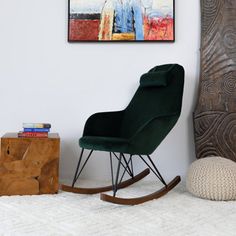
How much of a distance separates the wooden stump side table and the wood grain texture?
47.0 inches

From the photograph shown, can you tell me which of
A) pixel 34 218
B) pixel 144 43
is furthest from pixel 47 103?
pixel 34 218

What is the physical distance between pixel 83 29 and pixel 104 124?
891 mm

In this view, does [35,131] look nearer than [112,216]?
No

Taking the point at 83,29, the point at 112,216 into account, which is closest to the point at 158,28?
the point at 83,29

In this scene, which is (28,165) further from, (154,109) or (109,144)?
(154,109)

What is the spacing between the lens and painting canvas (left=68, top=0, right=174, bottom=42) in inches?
105

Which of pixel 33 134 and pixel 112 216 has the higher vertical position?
pixel 33 134

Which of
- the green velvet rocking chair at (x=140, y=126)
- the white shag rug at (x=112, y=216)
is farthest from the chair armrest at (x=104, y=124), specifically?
the white shag rug at (x=112, y=216)

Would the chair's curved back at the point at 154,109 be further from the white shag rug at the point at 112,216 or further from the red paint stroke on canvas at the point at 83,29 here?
the red paint stroke on canvas at the point at 83,29

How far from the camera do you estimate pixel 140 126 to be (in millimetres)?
2385

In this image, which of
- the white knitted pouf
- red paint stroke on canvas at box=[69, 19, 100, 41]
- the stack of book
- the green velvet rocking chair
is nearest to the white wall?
red paint stroke on canvas at box=[69, 19, 100, 41]

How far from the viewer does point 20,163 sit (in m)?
2.15

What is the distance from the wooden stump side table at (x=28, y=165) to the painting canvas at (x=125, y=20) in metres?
1.02

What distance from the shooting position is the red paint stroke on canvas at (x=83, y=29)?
2.67 metres
